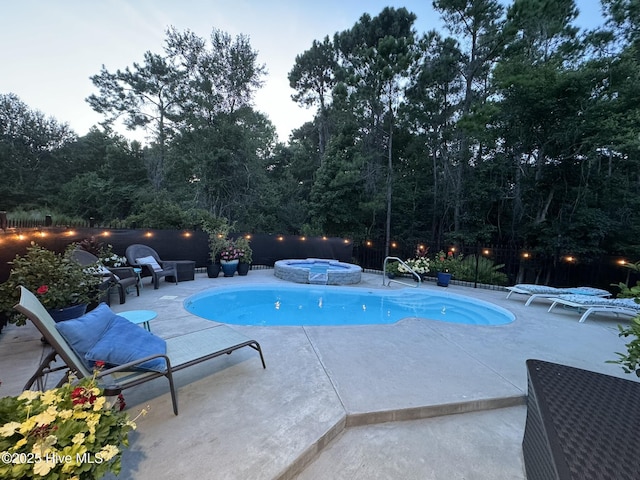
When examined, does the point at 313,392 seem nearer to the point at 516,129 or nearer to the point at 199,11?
the point at 199,11

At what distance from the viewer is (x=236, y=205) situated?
15383 millimetres

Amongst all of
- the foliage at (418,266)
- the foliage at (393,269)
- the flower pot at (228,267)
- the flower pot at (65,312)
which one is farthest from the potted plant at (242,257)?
the flower pot at (65,312)

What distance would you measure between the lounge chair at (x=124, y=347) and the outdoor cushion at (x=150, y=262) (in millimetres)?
4325

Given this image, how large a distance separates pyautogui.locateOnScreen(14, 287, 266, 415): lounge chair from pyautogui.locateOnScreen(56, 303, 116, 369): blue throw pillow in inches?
0.5

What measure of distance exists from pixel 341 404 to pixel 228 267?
6.24m

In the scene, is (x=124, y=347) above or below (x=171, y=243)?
below

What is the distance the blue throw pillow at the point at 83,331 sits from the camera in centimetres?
192

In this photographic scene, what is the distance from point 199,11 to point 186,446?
426 inches

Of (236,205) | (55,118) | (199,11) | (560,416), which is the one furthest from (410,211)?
(55,118)

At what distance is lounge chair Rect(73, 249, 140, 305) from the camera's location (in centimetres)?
471

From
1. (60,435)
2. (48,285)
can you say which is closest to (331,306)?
(48,285)

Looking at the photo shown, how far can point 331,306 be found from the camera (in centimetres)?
665

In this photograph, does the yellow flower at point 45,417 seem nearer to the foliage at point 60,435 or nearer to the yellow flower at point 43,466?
the foliage at point 60,435

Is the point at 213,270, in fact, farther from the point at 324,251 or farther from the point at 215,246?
the point at 324,251
